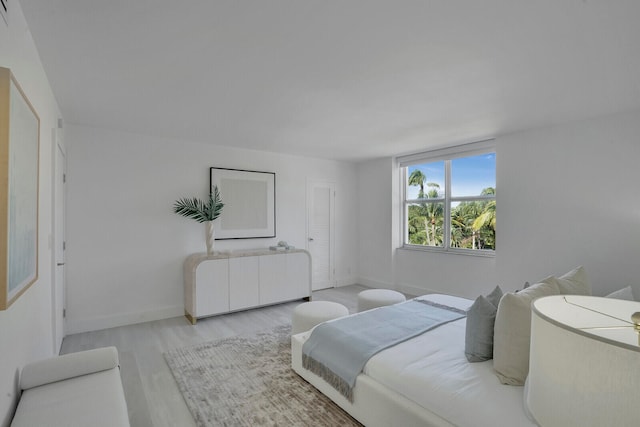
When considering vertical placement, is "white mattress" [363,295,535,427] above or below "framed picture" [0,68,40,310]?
below

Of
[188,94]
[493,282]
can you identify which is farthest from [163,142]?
[493,282]

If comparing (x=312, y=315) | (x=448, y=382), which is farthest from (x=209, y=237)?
(x=448, y=382)

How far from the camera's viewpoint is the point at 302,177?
219 inches

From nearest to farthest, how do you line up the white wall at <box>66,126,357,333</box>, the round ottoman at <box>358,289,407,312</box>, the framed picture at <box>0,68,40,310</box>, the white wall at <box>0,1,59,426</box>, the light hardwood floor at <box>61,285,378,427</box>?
the framed picture at <box>0,68,40,310</box> < the white wall at <box>0,1,59,426</box> < the light hardwood floor at <box>61,285,378,427</box> < the round ottoman at <box>358,289,407,312</box> < the white wall at <box>66,126,357,333</box>

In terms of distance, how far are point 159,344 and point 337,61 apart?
326 centimetres

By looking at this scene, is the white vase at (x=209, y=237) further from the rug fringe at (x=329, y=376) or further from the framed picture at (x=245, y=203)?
the rug fringe at (x=329, y=376)

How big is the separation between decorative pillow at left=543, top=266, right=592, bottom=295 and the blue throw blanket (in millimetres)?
979

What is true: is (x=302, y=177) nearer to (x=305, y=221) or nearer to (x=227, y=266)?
(x=305, y=221)

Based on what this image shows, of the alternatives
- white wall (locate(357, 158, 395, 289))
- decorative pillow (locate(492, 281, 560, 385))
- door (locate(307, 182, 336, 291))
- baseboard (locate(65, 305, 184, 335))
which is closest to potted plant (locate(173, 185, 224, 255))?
baseboard (locate(65, 305, 184, 335))

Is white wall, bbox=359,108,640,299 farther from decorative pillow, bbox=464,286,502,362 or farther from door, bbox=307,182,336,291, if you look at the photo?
decorative pillow, bbox=464,286,502,362

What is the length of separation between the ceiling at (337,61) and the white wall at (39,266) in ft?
0.50

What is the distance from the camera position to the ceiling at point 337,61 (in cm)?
165

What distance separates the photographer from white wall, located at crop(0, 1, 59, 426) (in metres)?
1.36

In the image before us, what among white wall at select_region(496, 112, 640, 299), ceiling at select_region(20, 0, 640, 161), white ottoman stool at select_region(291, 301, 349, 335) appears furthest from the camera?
white wall at select_region(496, 112, 640, 299)
